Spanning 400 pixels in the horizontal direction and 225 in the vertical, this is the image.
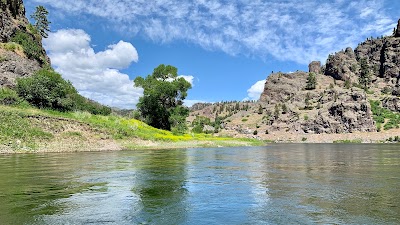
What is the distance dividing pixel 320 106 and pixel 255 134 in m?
38.7

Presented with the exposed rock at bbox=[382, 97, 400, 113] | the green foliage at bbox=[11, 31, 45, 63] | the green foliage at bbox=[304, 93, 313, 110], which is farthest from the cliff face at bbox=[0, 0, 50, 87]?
the exposed rock at bbox=[382, 97, 400, 113]

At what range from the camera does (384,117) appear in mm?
164375

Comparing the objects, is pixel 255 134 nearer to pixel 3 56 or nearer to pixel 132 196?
pixel 3 56

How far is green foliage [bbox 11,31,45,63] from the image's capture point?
72.3 meters

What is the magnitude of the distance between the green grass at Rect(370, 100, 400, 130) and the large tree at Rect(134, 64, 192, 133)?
361 feet

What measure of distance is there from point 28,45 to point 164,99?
3224 centimetres

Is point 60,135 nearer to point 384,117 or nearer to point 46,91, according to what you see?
point 46,91

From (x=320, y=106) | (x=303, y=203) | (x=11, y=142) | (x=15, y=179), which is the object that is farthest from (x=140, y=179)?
(x=320, y=106)

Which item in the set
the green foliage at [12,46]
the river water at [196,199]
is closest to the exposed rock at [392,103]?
the green foliage at [12,46]

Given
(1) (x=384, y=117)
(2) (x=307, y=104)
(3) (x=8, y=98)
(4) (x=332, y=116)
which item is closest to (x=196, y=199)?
(3) (x=8, y=98)

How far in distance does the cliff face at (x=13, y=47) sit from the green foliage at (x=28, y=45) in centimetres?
20

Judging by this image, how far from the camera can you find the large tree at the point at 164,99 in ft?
266

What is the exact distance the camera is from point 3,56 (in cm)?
6419

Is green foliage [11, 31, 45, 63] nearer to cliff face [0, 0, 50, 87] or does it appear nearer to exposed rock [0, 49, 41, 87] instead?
cliff face [0, 0, 50, 87]
